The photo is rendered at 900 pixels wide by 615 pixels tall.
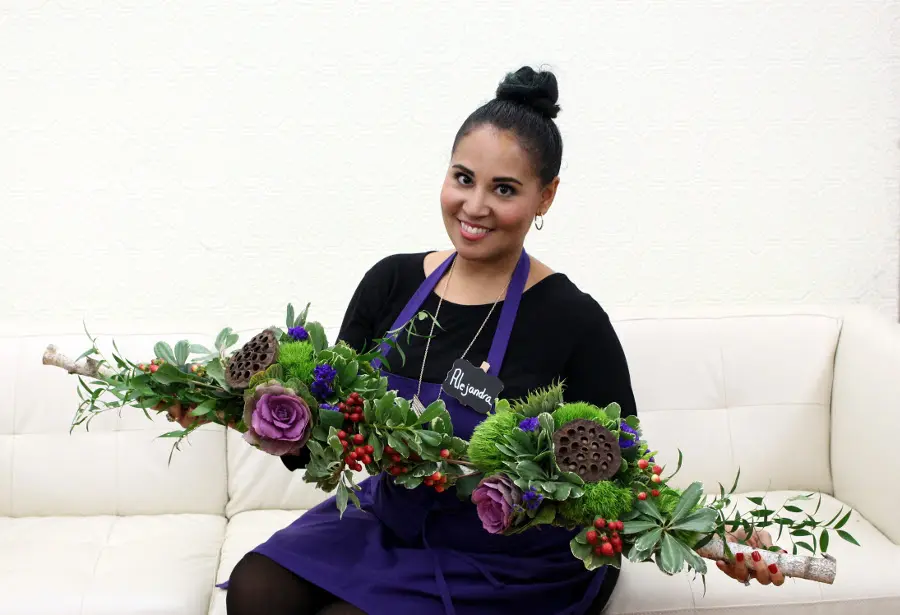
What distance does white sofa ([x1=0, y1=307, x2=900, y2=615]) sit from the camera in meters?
2.18

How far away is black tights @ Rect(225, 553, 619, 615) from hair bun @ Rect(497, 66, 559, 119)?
1062mm

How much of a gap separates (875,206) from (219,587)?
234cm

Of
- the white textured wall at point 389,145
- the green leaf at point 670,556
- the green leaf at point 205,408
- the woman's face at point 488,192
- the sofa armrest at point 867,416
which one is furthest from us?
the white textured wall at point 389,145

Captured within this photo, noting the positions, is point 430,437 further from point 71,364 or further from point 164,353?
point 71,364

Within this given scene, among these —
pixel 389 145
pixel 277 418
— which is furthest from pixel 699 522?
pixel 389 145

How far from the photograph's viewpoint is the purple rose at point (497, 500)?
1.49 meters

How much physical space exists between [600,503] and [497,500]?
0.16m

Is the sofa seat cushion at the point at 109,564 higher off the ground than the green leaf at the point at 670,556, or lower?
lower

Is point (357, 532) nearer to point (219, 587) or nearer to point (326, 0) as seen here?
point (219, 587)

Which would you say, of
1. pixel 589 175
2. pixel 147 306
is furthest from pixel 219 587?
pixel 589 175

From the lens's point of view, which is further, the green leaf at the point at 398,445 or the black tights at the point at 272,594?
the black tights at the point at 272,594

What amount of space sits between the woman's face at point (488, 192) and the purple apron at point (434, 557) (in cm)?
21

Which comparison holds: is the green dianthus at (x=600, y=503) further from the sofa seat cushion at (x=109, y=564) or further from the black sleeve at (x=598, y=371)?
the sofa seat cushion at (x=109, y=564)

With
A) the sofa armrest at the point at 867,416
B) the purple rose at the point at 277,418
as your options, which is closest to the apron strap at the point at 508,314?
the purple rose at the point at 277,418
